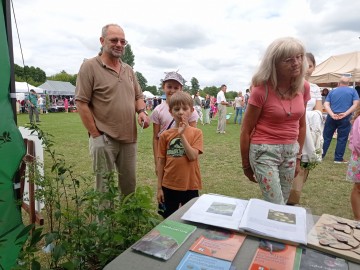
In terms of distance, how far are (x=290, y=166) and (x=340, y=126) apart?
4.63m

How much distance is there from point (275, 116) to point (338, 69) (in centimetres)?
983

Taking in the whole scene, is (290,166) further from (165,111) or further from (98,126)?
(98,126)

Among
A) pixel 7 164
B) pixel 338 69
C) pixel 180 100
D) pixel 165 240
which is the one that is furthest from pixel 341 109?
pixel 7 164

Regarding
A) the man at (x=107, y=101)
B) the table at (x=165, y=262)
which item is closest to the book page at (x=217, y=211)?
the table at (x=165, y=262)

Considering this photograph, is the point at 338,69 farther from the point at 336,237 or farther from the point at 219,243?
the point at 219,243

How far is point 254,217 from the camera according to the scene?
1.15m

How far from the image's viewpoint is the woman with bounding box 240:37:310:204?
5.81 feet

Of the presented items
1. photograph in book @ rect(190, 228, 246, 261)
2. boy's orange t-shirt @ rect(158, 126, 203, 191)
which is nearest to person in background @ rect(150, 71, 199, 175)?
boy's orange t-shirt @ rect(158, 126, 203, 191)

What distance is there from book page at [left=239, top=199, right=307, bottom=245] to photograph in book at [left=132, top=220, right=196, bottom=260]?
9.2 inches

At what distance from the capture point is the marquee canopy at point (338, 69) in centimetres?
920

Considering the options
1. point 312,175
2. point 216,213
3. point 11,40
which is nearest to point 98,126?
point 11,40

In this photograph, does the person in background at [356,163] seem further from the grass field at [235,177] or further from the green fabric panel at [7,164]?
the green fabric panel at [7,164]

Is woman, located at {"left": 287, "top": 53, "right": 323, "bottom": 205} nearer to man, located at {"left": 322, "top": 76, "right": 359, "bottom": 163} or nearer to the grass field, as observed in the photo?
the grass field

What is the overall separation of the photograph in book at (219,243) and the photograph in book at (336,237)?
270mm
